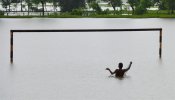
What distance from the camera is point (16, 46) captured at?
31.5 meters

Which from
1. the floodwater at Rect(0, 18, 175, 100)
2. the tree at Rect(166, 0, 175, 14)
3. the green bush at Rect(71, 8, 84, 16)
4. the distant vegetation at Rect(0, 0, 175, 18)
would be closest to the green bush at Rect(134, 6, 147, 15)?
the distant vegetation at Rect(0, 0, 175, 18)

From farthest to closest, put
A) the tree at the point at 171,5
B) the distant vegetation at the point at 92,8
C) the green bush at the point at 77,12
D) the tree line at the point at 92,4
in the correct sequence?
1. the tree line at the point at 92,4
2. the distant vegetation at the point at 92,8
3. the green bush at the point at 77,12
4. the tree at the point at 171,5

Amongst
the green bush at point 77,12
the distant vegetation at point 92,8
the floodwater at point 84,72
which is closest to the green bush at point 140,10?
the distant vegetation at point 92,8

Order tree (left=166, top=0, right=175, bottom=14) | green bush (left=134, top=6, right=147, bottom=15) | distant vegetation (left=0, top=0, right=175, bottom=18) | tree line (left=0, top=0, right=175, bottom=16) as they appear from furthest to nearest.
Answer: tree line (left=0, top=0, right=175, bottom=16) → green bush (left=134, top=6, right=147, bottom=15) → distant vegetation (left=0, top=0, right=175, bottom=18) → tree (left=166, top=0, right=175, bottom=14)

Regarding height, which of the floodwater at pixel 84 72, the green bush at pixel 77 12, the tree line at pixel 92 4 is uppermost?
the floodwater at pixel 84 72

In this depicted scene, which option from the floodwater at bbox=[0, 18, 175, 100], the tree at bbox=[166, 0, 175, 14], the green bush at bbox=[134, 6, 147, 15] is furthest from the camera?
the green bush at bbox=[134, 6, 147, 15]

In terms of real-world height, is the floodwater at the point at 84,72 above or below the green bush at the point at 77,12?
above

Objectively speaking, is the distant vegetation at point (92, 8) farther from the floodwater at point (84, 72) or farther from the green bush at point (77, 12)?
the floodwater at point (84, 72)

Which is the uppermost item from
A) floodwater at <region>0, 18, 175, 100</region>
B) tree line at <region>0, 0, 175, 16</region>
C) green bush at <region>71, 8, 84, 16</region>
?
floodwater at <region>0, 18, 175, 100</region>

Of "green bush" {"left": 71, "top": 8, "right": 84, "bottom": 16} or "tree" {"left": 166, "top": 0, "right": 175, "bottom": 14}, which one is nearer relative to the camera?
"tree" {"left": 166, "top": 0, "right": 175, "bottom": 14}

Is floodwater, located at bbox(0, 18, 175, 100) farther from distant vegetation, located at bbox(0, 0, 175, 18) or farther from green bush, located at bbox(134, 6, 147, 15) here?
green bush, located at bbox(134, 6, 147, 15)

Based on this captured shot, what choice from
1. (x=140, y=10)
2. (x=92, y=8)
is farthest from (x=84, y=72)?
(x=92, y=8)

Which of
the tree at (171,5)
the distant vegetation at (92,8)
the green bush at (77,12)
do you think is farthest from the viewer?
the distant vegetation at (92,8)

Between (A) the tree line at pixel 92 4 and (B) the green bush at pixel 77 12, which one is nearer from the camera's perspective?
(B) the green bush at pixel 77 12
